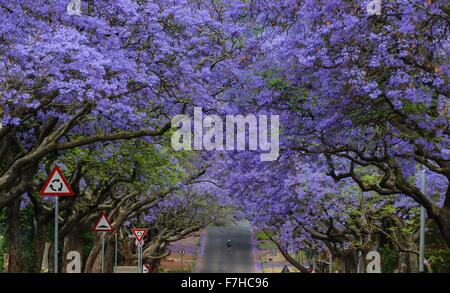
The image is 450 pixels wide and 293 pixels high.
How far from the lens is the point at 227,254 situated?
72.6 metres

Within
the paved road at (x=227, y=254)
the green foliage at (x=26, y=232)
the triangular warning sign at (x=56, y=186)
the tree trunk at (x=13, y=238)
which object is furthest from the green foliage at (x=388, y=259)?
the triangular warning sign at (x=56, y=186)

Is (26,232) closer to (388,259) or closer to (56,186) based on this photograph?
(388,259)

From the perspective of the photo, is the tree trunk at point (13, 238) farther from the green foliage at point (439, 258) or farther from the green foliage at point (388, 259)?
the green foliage at point (388, 259)

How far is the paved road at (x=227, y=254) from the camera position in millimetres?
59778

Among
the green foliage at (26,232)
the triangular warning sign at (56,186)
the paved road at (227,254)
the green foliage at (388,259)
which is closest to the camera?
the triangular warning sign at (56,186)

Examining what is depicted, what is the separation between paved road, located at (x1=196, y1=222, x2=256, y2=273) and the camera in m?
59.8

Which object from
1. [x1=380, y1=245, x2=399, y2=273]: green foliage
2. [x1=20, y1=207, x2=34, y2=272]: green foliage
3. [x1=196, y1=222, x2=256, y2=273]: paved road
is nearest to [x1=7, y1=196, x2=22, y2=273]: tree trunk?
[x1=20, y1=207, x2=34, y2=272]: green foliage

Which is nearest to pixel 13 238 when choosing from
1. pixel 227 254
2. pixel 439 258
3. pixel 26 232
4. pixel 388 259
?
pixel 439 258

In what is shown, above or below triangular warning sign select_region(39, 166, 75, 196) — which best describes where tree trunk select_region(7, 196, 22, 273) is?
below

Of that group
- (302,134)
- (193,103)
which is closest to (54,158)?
(193,103)

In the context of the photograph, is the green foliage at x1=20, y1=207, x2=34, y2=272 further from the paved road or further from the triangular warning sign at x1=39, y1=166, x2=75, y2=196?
the triangular warning sign at x1=39, y1=166, x2=75, y2=196

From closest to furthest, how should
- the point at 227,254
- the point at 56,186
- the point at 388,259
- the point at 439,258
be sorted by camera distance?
1. the point at 56,186
2. the point at 439,258
3. the point at 388,259
4. the point at 227,254
